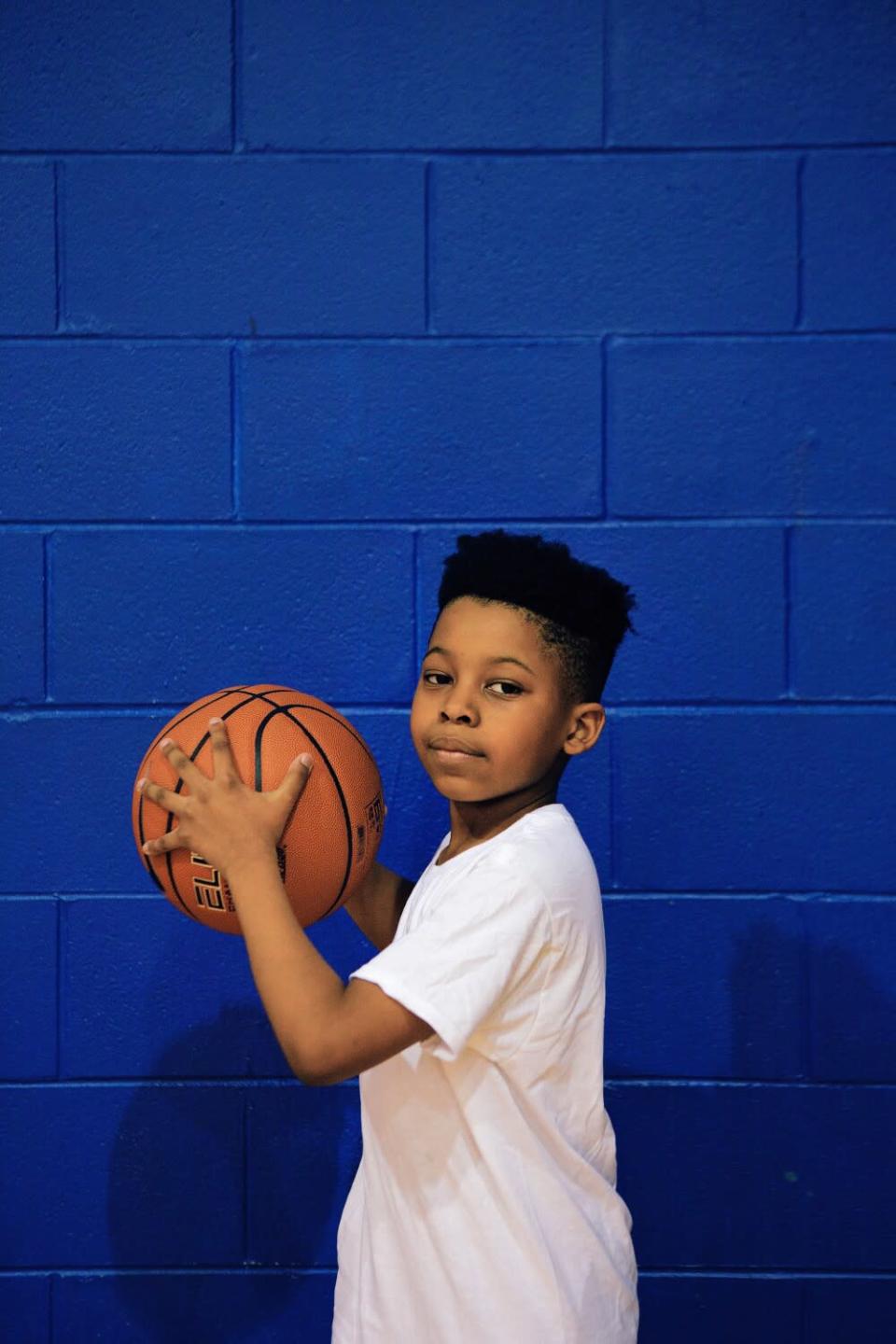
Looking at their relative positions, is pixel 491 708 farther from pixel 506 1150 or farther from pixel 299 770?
pixel 506 1150

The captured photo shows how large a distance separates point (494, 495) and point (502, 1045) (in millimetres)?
954

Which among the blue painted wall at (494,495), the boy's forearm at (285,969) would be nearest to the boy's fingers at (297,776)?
the boy's forearm at (285,969)

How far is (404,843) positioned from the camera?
6.52 ft

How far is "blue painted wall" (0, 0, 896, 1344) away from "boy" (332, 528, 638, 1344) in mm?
545

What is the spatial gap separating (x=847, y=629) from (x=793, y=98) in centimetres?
87

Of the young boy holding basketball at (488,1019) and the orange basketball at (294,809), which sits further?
the orange basketball at (294,809)

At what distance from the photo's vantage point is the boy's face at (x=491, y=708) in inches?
54.9

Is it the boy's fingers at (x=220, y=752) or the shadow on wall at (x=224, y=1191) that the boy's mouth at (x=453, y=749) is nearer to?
the boy's fingers at (x=220, y=752)

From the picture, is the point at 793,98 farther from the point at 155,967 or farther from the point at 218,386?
the point at 155,967

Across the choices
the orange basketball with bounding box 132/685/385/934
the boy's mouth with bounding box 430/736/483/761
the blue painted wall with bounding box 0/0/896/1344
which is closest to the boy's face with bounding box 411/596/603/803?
the boy's mouth with bounding box 430/736/483/761

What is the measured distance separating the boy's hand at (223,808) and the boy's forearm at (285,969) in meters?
0.03

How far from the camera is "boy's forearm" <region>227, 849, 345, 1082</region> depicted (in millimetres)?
1224

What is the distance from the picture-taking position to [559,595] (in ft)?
4.73

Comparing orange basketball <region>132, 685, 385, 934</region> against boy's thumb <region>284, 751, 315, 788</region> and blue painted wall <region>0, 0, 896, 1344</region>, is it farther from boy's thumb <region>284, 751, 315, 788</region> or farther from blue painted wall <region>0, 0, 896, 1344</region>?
blue painted wall <region>0, 0, 896, 1344</region>
